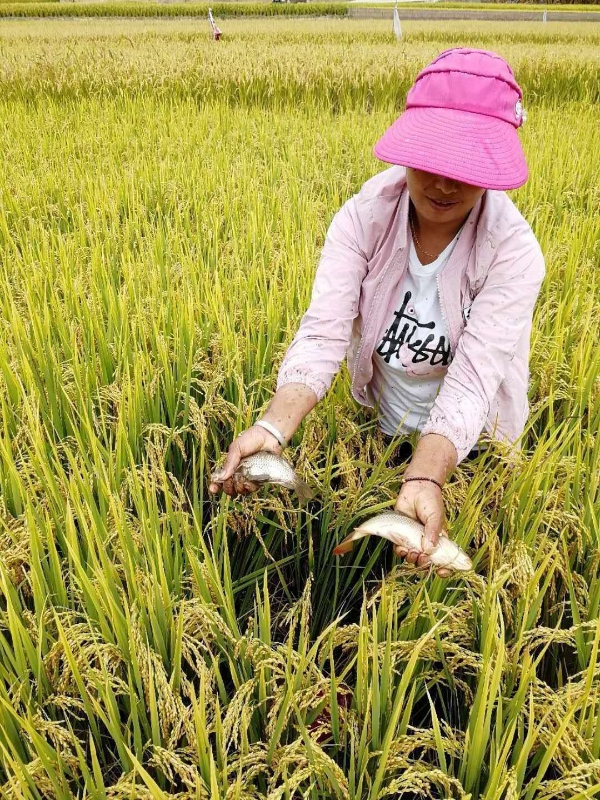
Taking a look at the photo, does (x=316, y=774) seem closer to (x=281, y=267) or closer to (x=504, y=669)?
(x=504, y=669)

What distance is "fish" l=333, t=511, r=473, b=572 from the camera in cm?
94

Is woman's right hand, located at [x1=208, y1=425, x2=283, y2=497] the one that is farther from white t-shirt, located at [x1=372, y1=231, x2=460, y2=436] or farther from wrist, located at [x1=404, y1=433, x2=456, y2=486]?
white t-shirt, located at [x1=372, y1=231, x2=460, y2=436]

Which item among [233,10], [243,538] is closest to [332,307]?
[243,538]

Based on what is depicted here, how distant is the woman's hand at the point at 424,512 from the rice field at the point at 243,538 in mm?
61

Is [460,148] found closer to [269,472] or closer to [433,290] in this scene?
[433,290]

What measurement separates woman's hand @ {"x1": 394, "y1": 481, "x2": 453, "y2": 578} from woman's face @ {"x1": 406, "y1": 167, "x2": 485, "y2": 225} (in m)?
0.58

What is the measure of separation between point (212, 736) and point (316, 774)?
29 centimetres

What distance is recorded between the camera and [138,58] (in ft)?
25.1

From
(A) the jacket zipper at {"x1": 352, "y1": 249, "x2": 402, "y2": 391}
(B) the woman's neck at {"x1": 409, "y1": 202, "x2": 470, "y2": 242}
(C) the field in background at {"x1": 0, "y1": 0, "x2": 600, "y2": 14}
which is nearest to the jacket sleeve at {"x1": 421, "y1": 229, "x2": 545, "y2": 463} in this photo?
(B) the woman's neck at {"x1": 409, "y1": 202, "x2": 470, "y2": 242}

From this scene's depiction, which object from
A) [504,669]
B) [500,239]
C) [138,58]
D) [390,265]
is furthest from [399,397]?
[138,58]

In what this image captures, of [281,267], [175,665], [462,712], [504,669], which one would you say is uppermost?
[281,267]

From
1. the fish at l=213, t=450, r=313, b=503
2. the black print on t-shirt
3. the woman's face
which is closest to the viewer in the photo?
the fish at l=213, t=450, r=313, b=503

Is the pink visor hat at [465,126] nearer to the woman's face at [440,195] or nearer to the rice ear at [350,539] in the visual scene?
the woman's face at [440,195]

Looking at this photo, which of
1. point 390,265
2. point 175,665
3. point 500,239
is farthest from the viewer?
point 390,265
